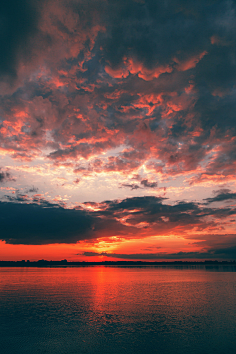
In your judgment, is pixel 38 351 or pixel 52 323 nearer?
pixel 38 351

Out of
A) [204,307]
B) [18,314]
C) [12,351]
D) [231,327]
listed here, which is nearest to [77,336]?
[12,351]

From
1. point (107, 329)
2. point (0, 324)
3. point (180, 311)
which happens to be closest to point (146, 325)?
point (107, 329)

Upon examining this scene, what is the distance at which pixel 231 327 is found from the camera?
26.5 meters

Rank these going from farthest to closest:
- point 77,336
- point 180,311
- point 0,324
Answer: point 180,311 < point 0,324 < point 77,336

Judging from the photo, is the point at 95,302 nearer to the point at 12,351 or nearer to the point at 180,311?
the point at 180,311

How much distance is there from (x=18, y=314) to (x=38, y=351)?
51.3ft

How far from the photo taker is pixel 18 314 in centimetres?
3244

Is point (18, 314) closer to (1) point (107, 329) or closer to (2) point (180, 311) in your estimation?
(1) point (107, 329)

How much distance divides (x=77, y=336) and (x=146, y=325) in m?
8.51

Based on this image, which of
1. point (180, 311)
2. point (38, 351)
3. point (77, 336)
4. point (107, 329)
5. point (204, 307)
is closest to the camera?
point (38, 351)

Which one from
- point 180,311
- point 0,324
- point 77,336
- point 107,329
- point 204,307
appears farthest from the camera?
point 204,307

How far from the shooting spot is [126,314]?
32.2m

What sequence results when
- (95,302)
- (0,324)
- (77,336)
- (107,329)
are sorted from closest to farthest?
(77,336) → (107,329) → (0,324) → (95,302)

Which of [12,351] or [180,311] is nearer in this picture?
[12,351]
